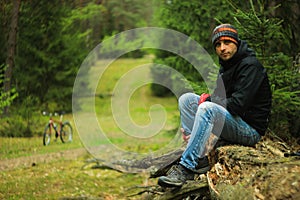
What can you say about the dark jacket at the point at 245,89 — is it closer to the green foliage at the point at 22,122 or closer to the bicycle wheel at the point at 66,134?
the bicycle wheel at the point at 66,134

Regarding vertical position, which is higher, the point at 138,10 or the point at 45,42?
the point at 138,10

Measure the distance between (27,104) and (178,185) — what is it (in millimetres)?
9708

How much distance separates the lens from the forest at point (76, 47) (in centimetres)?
570

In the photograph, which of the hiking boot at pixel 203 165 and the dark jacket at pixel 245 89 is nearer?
the dark jacket at pixel 245 89

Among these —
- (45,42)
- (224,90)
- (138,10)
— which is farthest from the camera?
(138,10)

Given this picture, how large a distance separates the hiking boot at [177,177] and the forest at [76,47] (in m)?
2.19

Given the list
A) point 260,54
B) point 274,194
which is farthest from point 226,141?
point 260,54

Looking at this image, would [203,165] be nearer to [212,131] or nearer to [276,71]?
[212,131]

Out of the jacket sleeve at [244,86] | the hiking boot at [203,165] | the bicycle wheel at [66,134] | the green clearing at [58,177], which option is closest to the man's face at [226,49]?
the jacket sleeve at [244,86]

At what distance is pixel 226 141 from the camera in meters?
4.20

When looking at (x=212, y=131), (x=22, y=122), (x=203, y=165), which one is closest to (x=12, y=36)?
(x=22, y=122)

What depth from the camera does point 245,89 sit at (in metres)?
3.83

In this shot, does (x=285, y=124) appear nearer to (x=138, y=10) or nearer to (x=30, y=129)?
(x=30, y=129)

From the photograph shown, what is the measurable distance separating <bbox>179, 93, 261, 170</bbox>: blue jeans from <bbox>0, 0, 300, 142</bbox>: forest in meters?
1.59
